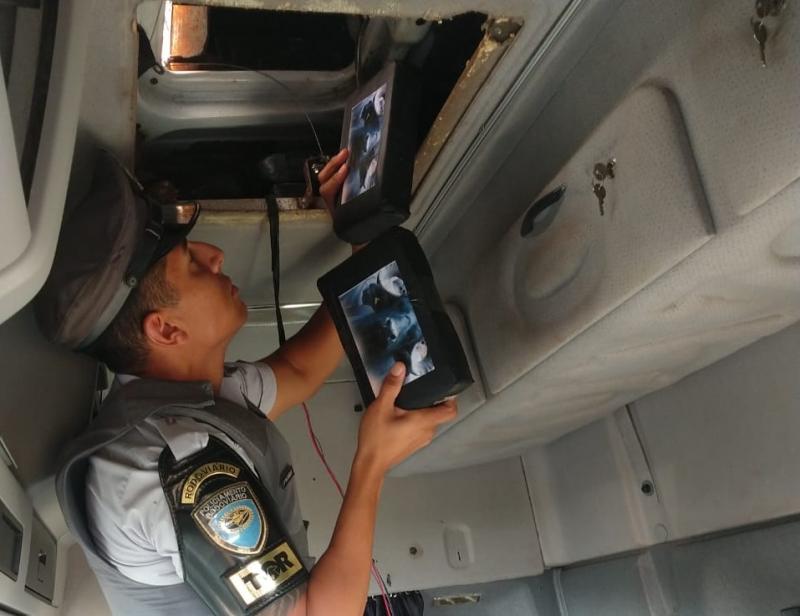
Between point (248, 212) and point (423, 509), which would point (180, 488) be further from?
point (423, 509)

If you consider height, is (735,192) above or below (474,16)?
below

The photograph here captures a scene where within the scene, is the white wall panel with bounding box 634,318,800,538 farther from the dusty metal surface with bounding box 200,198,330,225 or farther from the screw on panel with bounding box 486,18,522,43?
the dusty metal surface with bounding box 200,198,330,225

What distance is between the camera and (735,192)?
787 mm

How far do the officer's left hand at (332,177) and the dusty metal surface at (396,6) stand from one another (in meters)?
0.33

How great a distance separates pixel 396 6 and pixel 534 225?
430 mm

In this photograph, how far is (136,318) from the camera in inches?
48.3

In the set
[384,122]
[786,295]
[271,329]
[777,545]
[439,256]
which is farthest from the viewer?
[271,329]

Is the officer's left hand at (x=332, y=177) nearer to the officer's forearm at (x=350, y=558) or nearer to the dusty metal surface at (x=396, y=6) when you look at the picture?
the dusty metal surface at (x=396, y=6)

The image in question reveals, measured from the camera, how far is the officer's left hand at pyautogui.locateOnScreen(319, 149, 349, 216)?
4.17ft

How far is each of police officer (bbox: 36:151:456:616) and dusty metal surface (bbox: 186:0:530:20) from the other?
34 centimetres

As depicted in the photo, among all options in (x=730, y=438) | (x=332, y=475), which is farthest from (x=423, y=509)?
(x=730, y=438)

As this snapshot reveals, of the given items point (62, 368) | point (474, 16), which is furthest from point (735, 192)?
point (62, 368)

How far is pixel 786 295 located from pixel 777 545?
0.63 meters

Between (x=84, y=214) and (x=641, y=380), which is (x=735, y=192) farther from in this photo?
(x=84, y=214)
